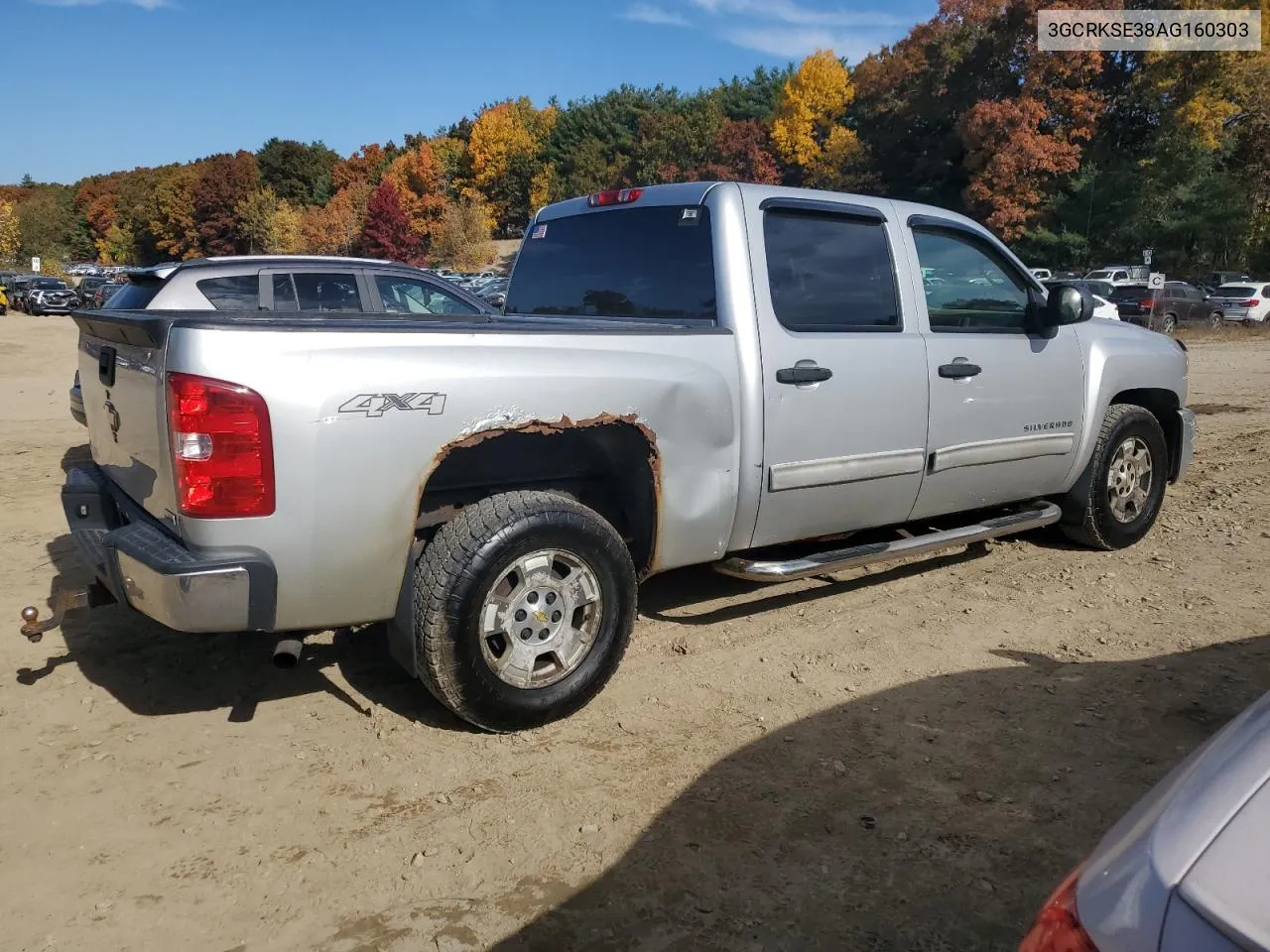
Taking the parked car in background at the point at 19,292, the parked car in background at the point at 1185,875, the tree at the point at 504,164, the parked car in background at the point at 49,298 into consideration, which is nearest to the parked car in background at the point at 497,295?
the parked car in background at the point at 1185,875

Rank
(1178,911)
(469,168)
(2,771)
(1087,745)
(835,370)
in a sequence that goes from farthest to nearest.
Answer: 1. (469,168)
2. (835,370)
3. (1087,745)
4. (2,771)
5. (1178,911)

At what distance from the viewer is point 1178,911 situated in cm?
123

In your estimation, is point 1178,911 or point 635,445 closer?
point 1178,911

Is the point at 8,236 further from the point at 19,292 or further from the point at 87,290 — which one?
the point at 87,290

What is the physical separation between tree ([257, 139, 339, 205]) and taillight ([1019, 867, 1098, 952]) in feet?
356

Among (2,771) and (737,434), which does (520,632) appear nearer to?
(737,434)

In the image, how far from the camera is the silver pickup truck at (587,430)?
3.02 m

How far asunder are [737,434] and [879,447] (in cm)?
86

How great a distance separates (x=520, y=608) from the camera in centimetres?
358

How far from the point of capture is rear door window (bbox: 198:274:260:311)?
7.84 m

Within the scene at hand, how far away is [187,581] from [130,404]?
85cm

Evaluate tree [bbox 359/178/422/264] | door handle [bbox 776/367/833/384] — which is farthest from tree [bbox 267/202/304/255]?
door handle [bbox 776/367/833/384]

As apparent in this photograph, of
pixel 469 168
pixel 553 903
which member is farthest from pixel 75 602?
pixel 469 168

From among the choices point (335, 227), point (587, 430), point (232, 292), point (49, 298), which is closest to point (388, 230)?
point (335, 227)
